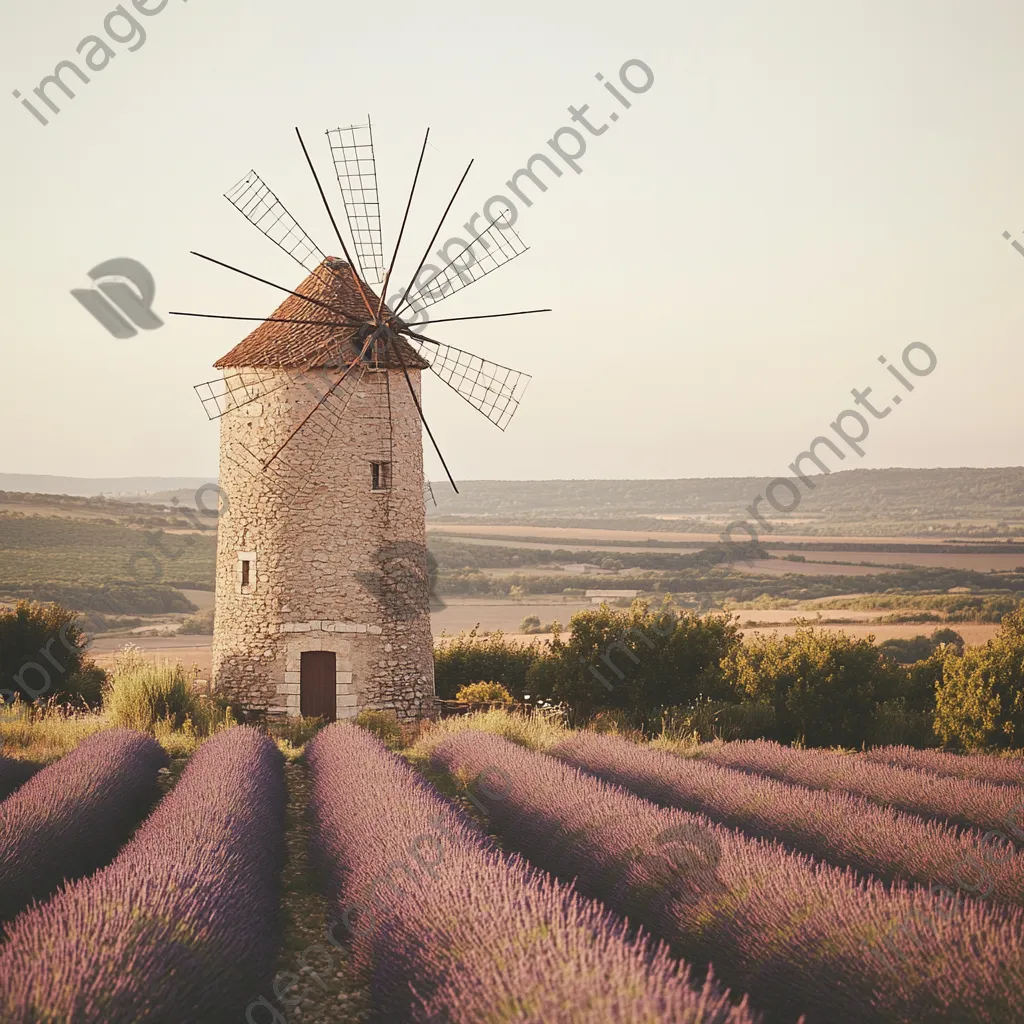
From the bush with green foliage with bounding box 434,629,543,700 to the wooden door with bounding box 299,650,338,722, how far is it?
4134 mm

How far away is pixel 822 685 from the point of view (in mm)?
14078

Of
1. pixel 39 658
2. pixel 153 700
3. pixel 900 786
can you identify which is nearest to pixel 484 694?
pixel 153 700

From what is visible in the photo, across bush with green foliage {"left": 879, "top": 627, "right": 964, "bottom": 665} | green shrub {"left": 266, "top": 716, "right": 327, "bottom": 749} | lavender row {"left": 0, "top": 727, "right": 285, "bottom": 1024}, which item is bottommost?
bush with green foliage {"left": 879, "top": 627, "right": 964, "bottom": 665}

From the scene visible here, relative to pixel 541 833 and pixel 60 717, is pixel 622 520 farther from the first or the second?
pixel 541 833

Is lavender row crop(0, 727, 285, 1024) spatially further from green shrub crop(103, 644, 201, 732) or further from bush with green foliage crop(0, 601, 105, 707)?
bush with green foliage crop(0, 601, 105, 707)

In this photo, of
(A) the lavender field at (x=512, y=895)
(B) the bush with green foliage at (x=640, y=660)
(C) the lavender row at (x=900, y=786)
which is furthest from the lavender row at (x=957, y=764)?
(B) the bush with green foliage at (x=640, y=660)

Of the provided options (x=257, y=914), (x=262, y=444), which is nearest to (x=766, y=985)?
(x=257, y=914)

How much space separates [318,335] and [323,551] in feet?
9.92

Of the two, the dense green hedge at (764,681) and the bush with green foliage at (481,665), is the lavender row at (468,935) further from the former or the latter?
the bush with green foliage at (481,665)

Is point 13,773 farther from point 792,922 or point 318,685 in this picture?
point 792,922

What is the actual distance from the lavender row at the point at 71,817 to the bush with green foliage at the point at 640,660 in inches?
314

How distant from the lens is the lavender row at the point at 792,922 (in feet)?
12.2

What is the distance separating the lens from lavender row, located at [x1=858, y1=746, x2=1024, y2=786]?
28.5 feet

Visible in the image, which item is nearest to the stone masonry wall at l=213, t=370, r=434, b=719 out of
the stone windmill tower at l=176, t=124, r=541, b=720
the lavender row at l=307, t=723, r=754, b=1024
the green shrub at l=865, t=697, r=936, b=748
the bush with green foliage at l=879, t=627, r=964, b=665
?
the stone windmill tower at l=176, t=124, r=541, b=720
